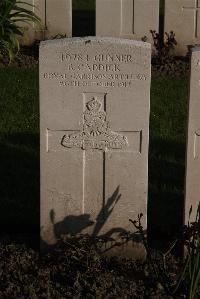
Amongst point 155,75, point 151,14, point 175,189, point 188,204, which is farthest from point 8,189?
point 151,14

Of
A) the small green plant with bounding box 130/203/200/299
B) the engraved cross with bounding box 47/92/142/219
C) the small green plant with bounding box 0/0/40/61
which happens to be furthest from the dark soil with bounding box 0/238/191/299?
the small green plant with bounding box 0/0/40/61

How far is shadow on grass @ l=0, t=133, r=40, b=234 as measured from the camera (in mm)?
6335

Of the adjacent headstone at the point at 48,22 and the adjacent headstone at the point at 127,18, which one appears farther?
the adjacent headstone at the point at 48,22

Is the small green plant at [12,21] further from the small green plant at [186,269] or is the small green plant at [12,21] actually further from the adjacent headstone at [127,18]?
the small green plant at [186,269]

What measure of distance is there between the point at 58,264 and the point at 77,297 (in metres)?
0.41

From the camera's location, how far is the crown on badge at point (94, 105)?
17.7 ft

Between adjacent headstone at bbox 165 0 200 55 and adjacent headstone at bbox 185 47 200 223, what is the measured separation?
6.19 m

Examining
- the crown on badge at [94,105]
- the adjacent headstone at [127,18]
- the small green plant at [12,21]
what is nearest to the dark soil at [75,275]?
the crown on badge at [94,105]

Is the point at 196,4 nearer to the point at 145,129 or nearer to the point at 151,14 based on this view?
the point at 151,14

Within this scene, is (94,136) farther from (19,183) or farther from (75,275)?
(19,183)

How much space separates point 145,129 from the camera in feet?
17.8

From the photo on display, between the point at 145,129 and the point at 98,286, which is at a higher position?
the point at 145,129

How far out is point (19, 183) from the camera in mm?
7145

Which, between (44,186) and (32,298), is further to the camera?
(44,186)
